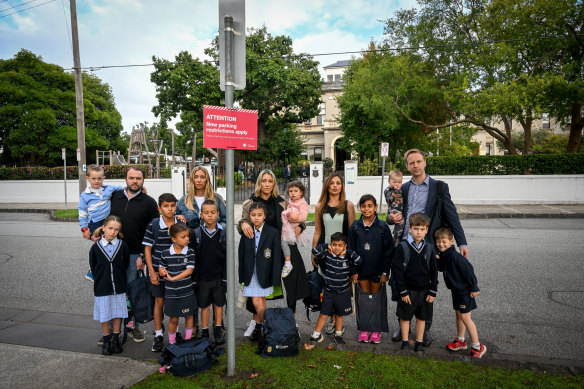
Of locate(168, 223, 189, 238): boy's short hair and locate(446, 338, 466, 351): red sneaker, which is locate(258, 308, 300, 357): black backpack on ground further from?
locate(446, 338, 466, 351): red sneaker

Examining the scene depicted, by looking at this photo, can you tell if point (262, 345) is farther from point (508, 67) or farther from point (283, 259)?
point (508, 67)

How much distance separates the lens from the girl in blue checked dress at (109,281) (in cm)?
380

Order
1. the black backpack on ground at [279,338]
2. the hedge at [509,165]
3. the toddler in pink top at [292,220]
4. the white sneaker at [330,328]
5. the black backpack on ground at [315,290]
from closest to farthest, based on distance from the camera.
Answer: the black backpack on ground at [279,338], the toddler in pink top at [292,220], the black backpack on ground at [315,290], the white sneaker at [330,328], the hedge at [509,165]

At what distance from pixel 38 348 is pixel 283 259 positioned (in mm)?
2744

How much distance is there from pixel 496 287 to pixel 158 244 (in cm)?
520

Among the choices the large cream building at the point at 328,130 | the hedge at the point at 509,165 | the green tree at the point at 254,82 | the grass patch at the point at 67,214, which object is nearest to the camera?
the grass patch at the point at 67,214

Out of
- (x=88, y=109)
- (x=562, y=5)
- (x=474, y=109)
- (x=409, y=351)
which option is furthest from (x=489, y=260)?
(x=88, y=109)

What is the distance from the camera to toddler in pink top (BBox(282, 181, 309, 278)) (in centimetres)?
396

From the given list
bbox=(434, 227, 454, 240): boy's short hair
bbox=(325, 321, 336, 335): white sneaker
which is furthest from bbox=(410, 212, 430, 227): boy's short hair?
bbox=(325, 321, 336, 335): white sneaker

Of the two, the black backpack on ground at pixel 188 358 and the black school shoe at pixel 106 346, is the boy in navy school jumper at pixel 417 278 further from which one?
the black school shoe at pixel 106 346

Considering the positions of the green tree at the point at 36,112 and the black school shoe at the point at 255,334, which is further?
A: the green tree at the point at 36,112

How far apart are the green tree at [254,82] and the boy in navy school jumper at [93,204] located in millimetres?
20470

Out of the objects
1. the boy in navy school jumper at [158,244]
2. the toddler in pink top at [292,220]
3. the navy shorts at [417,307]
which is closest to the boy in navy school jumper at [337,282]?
the toddler in pink top at [292,220]

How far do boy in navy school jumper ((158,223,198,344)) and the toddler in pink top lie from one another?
988 millimetres
